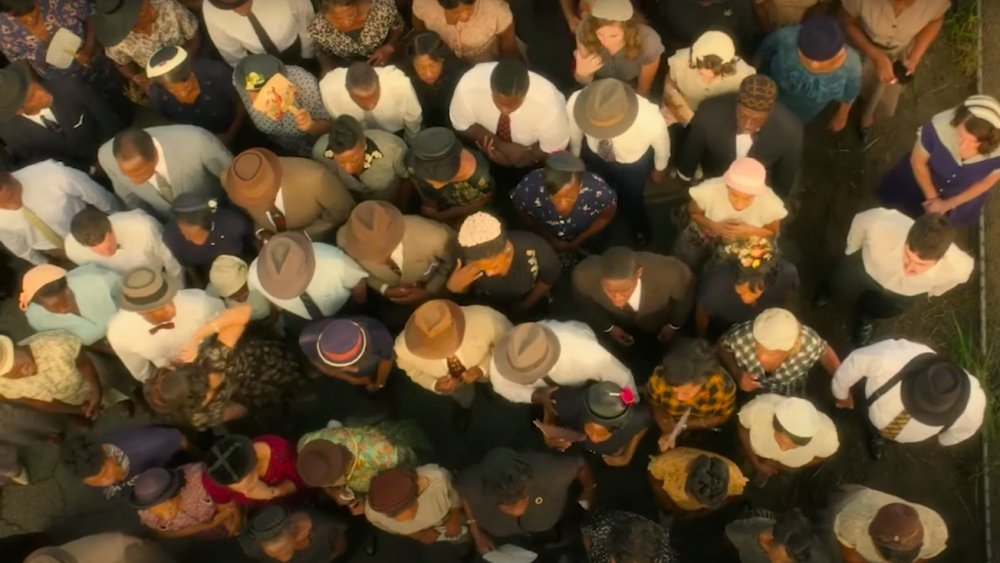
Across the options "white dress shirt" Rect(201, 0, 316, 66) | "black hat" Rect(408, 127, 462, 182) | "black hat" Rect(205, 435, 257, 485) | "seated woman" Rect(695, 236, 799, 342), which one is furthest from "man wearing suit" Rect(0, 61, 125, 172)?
"seated woman" Rect(695, 236, 799, 342)

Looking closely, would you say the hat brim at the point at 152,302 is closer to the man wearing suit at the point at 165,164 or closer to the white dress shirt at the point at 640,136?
the man wearing suit at the point at 165,164

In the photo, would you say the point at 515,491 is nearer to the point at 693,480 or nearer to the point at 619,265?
the point at 693,480

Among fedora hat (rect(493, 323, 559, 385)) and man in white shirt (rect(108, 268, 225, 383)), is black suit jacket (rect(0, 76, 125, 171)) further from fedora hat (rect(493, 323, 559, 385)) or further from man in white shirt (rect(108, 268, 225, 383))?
fedora hat (rect(493, 323, 559, 385))

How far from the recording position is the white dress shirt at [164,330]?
419cm

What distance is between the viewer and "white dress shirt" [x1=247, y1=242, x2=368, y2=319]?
165 inches

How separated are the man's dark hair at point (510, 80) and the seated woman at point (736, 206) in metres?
1.02

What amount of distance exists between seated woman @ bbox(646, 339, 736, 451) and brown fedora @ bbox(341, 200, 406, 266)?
1459 millimetres

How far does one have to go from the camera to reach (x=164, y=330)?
4211mm

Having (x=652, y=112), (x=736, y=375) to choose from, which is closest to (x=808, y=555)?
(x=736, y=375)

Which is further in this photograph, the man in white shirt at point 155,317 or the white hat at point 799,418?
the man in white shirt at point 155,317

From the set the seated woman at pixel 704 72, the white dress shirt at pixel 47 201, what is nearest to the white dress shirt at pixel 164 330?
the white dress shirt at pixel 47 201

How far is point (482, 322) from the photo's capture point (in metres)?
4.14

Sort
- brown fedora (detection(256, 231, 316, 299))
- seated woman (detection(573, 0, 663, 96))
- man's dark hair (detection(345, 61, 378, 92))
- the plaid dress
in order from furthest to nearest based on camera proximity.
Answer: seated woman (detection(573, 0, 663, 96)) → man's dark hair (detection(345, 61, 378, 92)) → brown fedora (detection(256, 231, 316, 299)) → the plaid dress

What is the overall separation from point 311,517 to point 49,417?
74.0 inches
